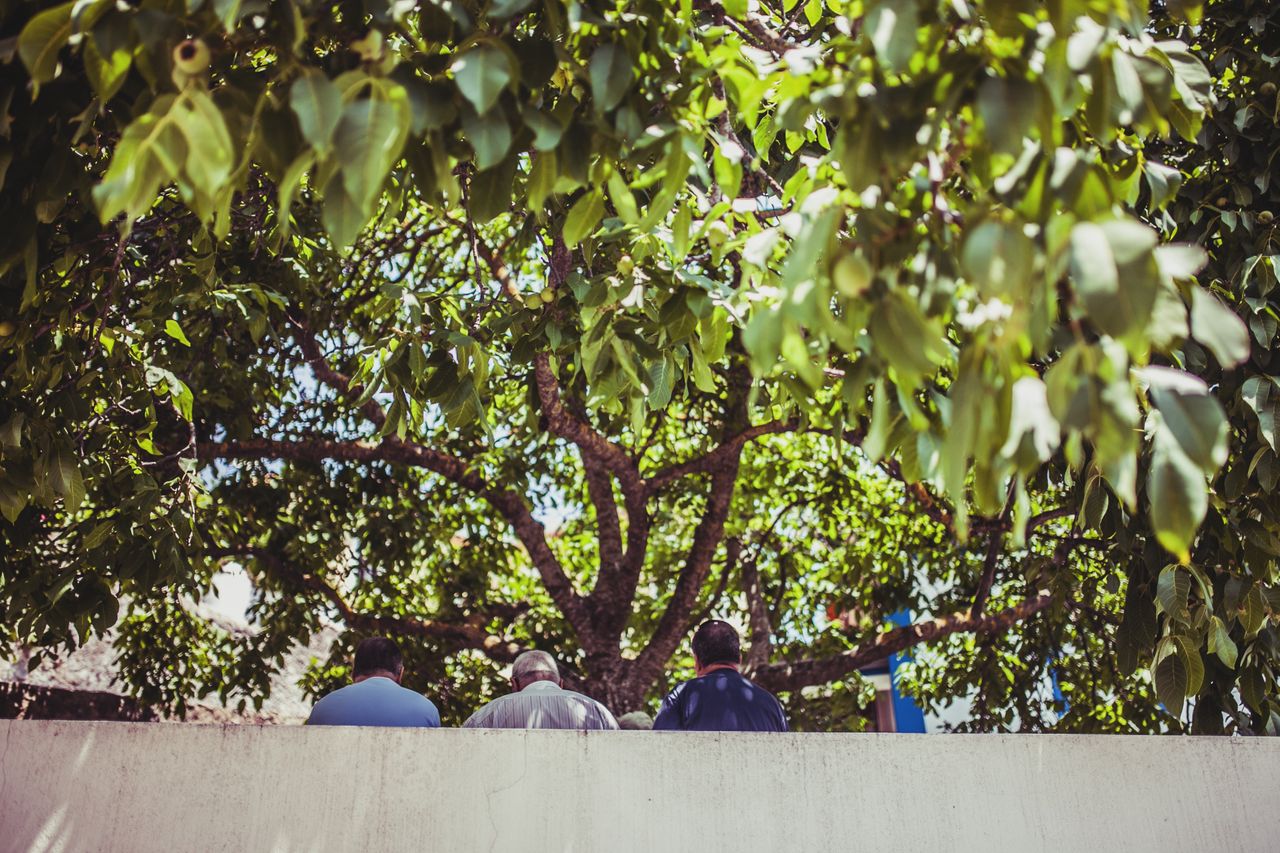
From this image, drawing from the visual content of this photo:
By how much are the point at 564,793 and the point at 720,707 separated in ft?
4.85

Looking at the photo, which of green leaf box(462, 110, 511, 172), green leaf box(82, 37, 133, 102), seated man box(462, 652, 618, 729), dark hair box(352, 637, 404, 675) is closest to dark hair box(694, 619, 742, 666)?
seated man box(462, 652, 618, 729)

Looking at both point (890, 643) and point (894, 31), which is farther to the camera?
point (890, 643)

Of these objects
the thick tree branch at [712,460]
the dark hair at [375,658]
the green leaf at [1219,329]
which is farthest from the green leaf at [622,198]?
the thick tree branch at [712,460]

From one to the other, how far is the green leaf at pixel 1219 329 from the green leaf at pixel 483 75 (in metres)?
1.17

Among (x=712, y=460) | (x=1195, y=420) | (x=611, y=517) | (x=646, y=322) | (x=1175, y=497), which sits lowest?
(x=1175, y=497)

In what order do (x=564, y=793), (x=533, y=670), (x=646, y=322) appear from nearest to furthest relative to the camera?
(x=646, y=322) → (x=564, y=793) → (x=533, y=670)

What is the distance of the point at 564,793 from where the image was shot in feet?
9.95

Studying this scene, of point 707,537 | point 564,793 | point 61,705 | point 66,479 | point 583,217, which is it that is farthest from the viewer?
point 61,705

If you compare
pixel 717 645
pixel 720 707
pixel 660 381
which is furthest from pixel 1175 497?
pixel 717 645

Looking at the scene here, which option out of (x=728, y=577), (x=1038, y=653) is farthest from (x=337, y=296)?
(x=1038, y=653)

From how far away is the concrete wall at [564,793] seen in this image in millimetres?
2953

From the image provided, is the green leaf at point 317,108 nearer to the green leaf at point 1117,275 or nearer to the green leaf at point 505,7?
the green leaf at point 505,7

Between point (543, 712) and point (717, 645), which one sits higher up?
point (717, 645)

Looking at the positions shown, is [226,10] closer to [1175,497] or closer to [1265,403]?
[1175,497]
